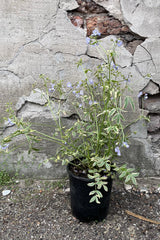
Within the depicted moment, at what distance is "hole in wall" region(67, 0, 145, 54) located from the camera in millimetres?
2018

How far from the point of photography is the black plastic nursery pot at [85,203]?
1682mm

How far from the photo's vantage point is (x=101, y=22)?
6.71 feet

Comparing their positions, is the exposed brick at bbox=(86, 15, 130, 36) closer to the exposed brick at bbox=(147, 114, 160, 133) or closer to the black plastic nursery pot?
the exposed brick at bbox=(147, 114, 160, 133)

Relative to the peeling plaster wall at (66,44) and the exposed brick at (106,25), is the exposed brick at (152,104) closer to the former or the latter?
the peeling plaster wall at (66,44)

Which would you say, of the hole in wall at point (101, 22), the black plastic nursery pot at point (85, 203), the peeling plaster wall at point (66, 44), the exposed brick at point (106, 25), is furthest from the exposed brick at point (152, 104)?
the black plastic nursery pot at point (85, 203)

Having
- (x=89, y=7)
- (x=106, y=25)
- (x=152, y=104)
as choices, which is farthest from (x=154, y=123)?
(x=89, y=7)

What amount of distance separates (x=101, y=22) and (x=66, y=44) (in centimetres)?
38

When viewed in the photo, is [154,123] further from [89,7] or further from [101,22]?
[89,7]

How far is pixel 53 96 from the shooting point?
2098 mm

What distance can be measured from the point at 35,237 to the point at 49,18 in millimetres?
1799

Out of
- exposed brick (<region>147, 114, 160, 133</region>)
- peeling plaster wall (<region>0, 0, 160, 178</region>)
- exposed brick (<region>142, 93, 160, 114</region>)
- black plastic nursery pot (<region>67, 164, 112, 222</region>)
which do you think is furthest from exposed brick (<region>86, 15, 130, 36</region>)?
black plastic nursery pot (<region>67, 164, 112, 222</region>)

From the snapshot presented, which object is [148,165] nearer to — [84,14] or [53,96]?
[53,96]

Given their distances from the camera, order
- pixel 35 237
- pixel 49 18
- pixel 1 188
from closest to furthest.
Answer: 1. pixel 35 237
2. pixel 49 18
3. pixel 1 188

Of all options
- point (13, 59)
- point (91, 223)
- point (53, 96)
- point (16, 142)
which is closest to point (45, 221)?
point (91, 223)
